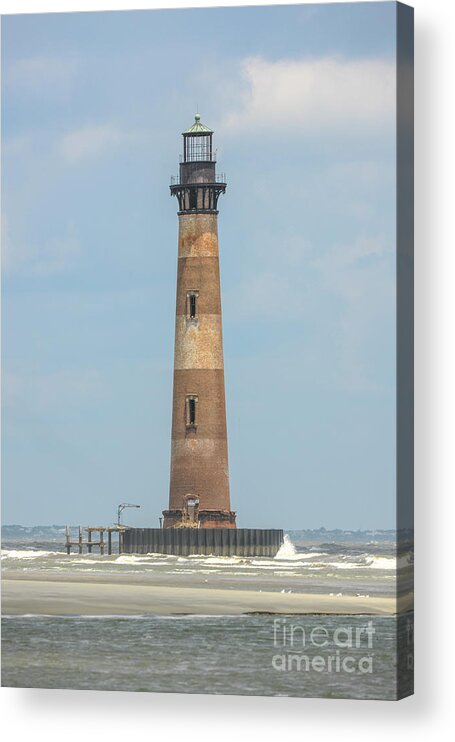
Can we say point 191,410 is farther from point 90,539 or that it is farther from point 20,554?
point 20,554

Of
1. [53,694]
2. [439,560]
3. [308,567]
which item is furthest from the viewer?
[308,567]

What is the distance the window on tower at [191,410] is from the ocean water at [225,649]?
28.8ft

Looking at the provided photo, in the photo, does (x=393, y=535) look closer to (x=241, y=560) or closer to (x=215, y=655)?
(x=215, y=655)

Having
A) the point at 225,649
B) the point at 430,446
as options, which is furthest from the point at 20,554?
the point at 430,446

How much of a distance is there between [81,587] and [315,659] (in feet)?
12.5

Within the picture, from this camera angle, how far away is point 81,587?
74.2 ft

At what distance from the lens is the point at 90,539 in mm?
29719

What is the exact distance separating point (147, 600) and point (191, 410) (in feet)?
31.4

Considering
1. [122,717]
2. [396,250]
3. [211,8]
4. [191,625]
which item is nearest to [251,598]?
[191,625]

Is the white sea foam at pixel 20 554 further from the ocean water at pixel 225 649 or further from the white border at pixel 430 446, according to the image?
the white border at pixel 430 446

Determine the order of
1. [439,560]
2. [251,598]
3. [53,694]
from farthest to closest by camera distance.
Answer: [251,598] → [53,694] → [439,560]

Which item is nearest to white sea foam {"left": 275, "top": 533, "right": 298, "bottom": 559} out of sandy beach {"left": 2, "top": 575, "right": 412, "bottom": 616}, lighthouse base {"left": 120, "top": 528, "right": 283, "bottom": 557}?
lighthouse base {"left": 120, "top": 528, "right": 283, "bottom": 557}

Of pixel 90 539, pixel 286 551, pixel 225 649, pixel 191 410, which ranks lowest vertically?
pixel 225 649

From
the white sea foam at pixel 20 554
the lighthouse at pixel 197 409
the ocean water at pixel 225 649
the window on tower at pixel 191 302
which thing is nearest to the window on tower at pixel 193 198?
the lighthouse at pixel 197 409
